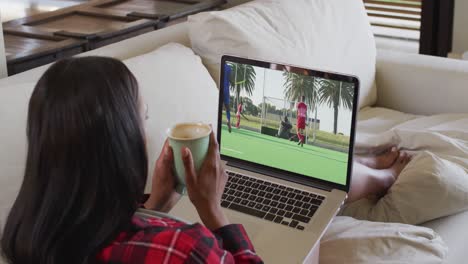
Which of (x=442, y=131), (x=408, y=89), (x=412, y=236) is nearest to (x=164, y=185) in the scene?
(x=412, y=236)

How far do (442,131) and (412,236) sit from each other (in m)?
0.69

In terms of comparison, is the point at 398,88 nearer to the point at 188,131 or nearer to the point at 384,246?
the point at 384,246

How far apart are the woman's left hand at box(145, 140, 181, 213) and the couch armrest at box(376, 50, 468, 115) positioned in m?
1.42

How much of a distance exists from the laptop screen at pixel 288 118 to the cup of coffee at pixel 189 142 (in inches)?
13.5

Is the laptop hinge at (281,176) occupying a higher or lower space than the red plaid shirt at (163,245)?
lower

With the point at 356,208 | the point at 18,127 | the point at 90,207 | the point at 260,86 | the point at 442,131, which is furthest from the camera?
the point at 442,131

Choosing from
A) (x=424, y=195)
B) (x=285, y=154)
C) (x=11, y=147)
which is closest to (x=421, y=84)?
(x=424, y=195)

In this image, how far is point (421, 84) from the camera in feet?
7.99

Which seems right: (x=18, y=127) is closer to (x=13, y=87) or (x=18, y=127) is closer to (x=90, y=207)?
(x=13, y=87)

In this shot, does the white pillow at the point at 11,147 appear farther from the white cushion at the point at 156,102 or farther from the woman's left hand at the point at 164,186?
the woman's left hand at the point at 164,186

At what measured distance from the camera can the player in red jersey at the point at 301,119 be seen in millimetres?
1469

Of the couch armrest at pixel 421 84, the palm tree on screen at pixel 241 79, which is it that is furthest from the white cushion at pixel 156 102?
the couch armrest at pixel 421 84

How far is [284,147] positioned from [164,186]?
14.7 inches

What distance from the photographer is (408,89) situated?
2.46 metres
